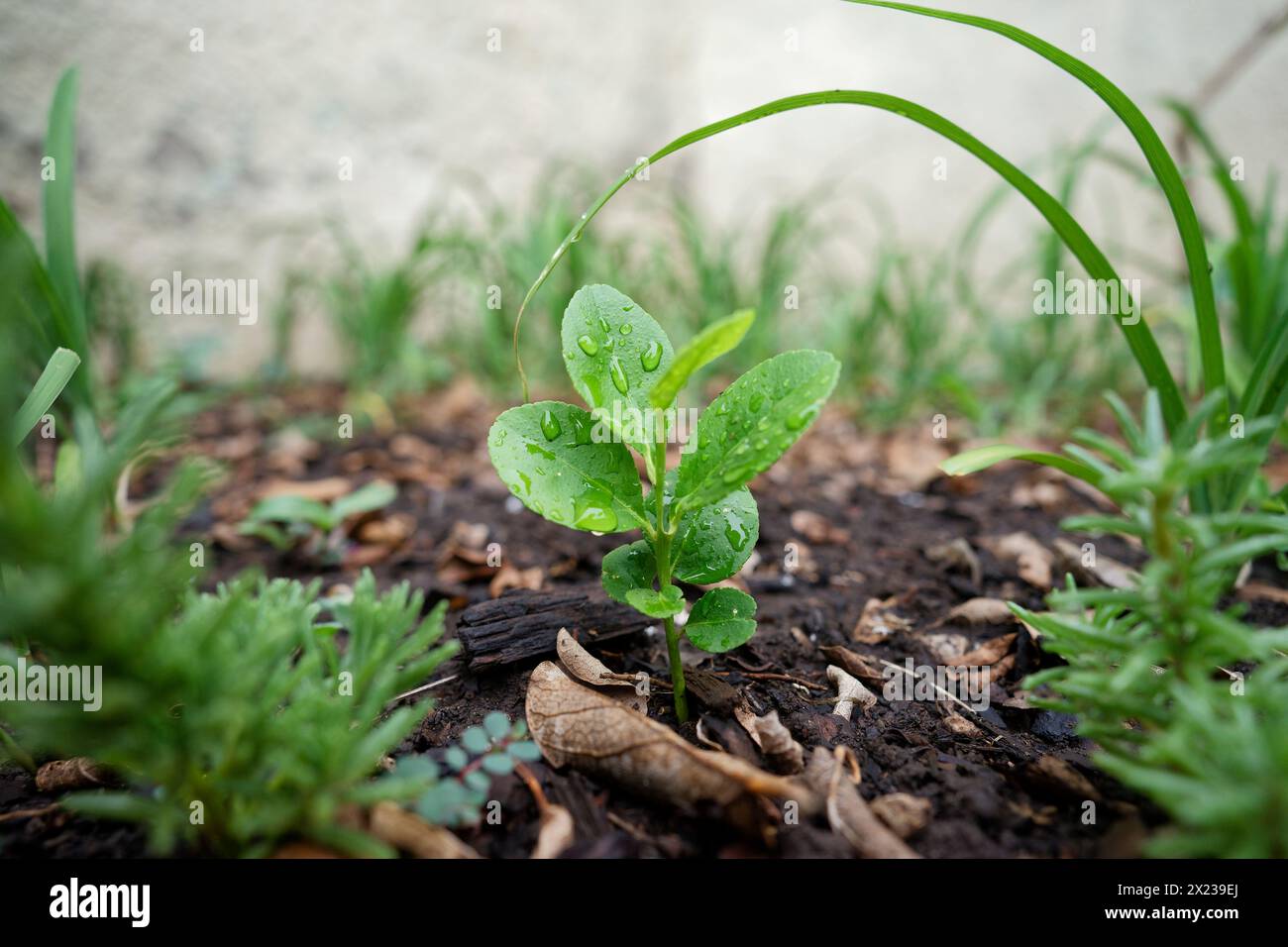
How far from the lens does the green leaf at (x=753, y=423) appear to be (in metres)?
0.71

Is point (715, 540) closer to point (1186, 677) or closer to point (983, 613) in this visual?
point (1186, 677)

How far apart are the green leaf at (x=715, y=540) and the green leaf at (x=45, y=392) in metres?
0.82

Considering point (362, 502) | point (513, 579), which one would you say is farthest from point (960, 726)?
point (362, 502)

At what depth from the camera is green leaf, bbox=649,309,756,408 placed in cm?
67

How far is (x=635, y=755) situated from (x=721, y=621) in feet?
0.58

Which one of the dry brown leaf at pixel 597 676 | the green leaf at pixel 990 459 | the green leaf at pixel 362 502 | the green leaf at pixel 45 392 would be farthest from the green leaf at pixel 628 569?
the green leaf at pixel 362 502

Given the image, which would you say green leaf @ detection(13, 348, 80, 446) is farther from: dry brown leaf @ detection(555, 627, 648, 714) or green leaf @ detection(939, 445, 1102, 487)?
green leaf @ detection(939, 445, 1102, 487)

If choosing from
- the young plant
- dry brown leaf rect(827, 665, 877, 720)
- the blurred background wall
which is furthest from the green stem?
the blurred background wall

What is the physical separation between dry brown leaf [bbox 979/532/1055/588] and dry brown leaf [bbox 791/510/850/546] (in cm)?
29

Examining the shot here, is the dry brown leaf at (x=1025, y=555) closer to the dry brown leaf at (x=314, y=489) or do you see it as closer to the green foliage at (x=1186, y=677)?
the green foliage at (x=1186, y=677)

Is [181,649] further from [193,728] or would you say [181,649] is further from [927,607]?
[927,607]
